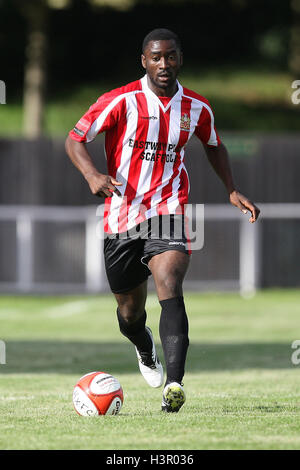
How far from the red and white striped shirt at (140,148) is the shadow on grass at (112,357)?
11.2 feet

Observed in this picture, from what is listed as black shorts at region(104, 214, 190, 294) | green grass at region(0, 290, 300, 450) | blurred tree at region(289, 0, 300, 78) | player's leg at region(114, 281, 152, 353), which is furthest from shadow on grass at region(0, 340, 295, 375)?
blurred tree at region(289, 0, 300, 78)

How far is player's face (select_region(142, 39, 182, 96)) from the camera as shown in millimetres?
7973

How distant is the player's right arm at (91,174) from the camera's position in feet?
24.5

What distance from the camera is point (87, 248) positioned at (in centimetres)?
2438

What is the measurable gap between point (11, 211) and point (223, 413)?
55.5 ft

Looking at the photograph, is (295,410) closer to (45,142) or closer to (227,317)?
(227,317)

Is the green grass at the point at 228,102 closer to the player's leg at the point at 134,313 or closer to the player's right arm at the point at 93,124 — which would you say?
the player's leg at the point at 134,313

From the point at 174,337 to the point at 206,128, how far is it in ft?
Answer: 5.88

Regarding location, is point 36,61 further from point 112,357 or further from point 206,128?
point 206,128

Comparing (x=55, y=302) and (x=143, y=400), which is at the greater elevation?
(x=143, y=400)

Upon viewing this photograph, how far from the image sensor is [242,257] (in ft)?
Answer: 80.1

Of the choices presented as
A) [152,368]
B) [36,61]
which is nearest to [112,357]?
[152,368]

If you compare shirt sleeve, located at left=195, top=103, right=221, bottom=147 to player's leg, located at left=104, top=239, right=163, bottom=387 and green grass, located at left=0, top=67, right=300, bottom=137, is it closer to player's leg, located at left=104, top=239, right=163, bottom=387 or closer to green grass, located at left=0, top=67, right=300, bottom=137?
player's leg, located at left=104, top=239, right=163, bottom=387
